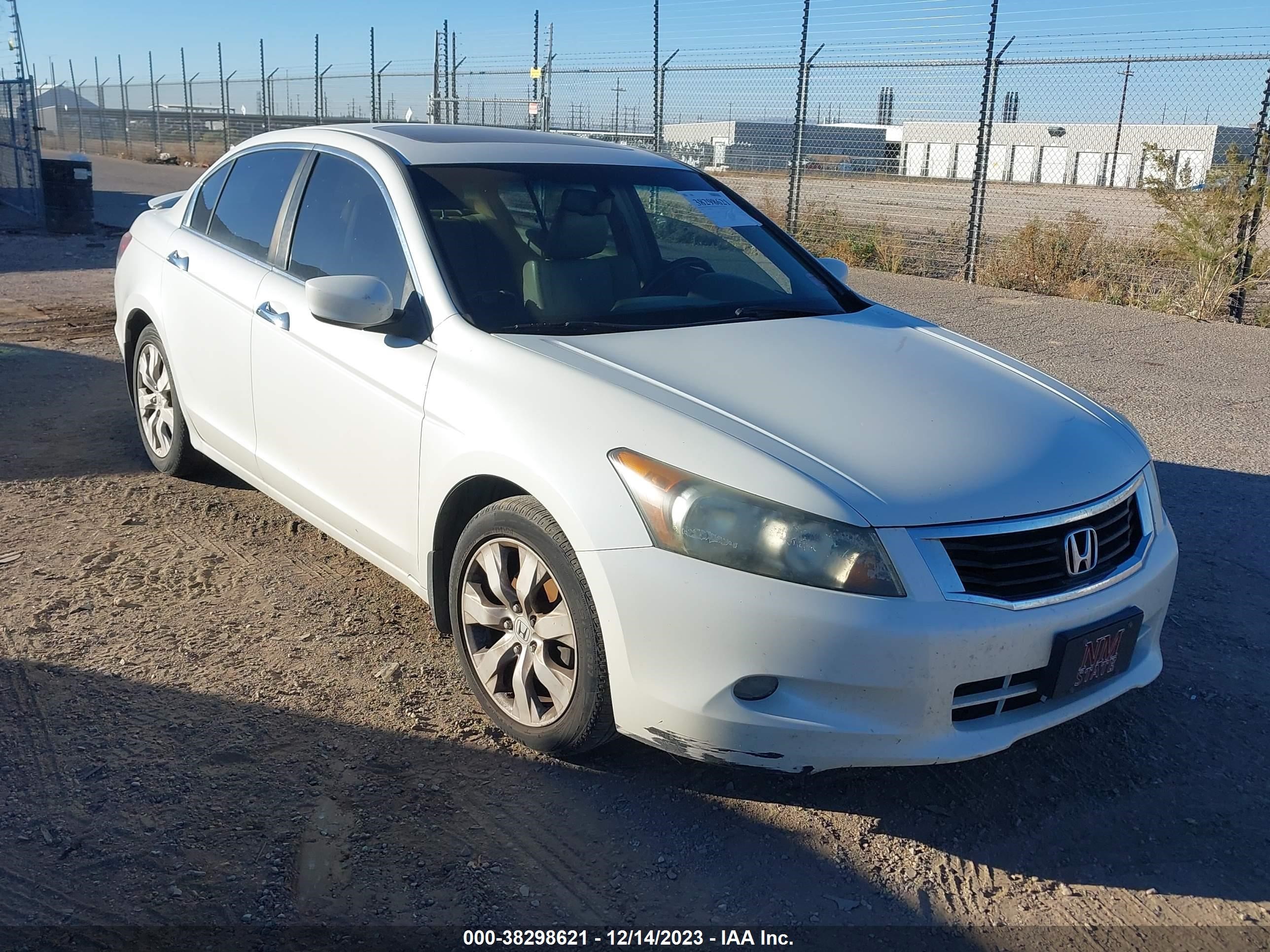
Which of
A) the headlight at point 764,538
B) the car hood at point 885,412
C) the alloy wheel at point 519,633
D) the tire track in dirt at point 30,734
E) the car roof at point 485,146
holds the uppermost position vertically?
the car roof at point 485,146

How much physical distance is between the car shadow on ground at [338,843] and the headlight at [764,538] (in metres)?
0.73

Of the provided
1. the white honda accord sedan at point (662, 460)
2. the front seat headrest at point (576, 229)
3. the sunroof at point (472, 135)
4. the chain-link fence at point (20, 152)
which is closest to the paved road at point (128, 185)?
the chain-link fence at point (20, 152)

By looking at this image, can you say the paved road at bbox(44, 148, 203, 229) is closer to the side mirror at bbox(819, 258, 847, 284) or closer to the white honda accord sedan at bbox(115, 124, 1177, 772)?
the white honda accord sedan at bbox(115, 124, 1177, 772)

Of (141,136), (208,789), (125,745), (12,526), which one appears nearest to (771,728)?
(208,789)

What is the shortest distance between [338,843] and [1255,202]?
34.7 ft

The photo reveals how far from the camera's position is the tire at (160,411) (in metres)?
5.02

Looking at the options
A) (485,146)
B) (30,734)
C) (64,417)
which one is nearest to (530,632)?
(30,734)

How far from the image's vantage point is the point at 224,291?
443 cm

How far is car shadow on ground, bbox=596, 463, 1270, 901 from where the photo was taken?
282cm

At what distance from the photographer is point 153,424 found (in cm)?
528

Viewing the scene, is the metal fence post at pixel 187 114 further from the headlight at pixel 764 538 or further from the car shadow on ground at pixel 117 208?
the headlight at pixel 764 538

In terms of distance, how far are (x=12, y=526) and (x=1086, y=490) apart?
4.16 meters

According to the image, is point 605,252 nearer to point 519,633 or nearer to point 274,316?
point 274,316

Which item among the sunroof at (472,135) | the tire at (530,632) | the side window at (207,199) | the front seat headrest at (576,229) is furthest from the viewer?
the side window at (207,199)
